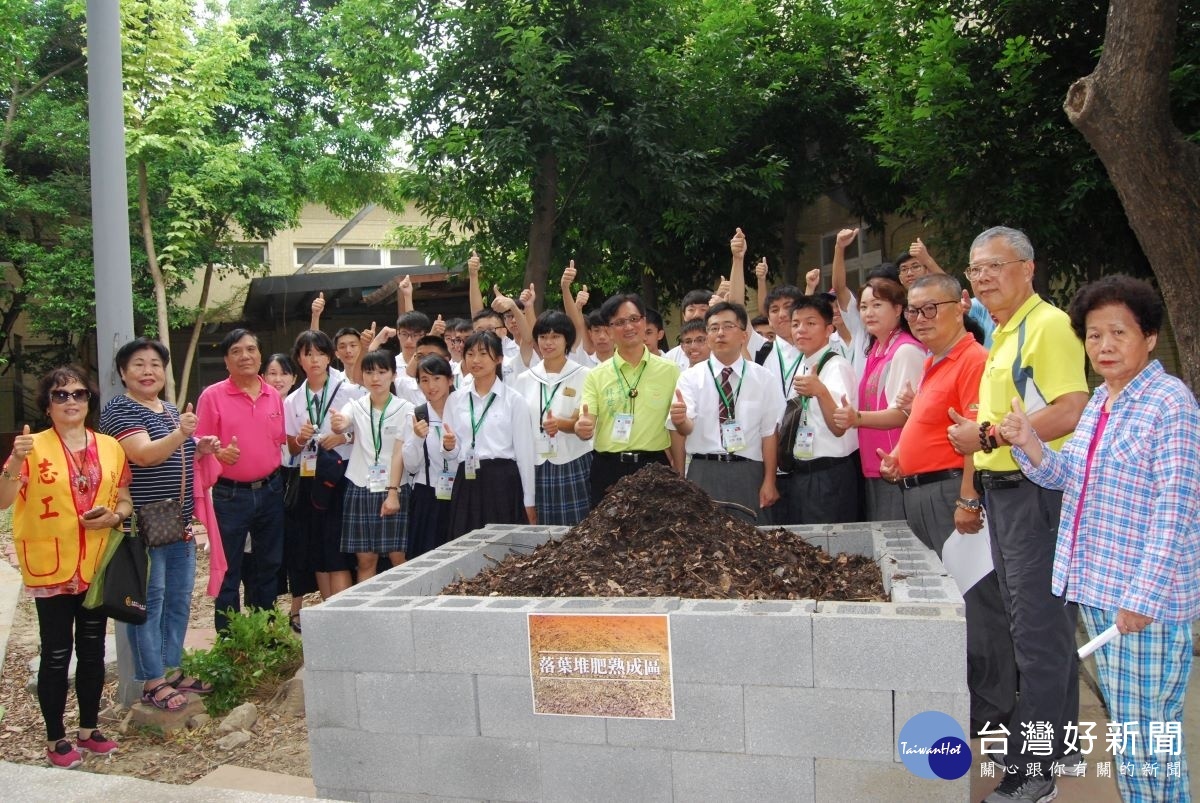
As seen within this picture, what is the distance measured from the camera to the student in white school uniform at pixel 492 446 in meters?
5.65

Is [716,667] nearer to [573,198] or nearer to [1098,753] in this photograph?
[1098,753]

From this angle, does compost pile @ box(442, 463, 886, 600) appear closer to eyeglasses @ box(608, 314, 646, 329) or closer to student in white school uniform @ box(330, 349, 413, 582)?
eyeglasses @ box(608, 314, 646, 329)

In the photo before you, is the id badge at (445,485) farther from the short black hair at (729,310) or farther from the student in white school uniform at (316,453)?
the short black hair at (729,310)

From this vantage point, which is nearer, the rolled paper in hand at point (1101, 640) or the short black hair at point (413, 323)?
the rolled paper in hand at point (1101, 640)

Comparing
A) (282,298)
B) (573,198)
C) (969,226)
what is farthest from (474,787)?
(282,298)

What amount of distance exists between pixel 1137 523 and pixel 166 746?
420 centimetres

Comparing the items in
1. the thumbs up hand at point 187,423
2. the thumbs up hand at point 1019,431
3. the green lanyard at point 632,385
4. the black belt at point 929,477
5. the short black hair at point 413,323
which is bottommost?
the black belt at point 929,477

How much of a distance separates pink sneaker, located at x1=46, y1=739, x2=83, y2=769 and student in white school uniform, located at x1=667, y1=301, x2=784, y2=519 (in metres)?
3.11

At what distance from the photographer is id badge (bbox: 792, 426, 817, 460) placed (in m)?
5.01

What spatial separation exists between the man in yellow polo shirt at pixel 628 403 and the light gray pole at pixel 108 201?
2381 mm

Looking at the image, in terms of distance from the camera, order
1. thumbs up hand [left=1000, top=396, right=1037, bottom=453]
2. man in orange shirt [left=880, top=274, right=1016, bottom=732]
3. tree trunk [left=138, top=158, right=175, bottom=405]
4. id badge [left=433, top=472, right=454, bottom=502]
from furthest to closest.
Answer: tree trunk [left=138, top=158, right=175, bottom=405] < id badge [left=433, top=472, right=454, bottom=502] < man in orange shirt [left=880, top=274, right=1016, bottom=732] < thumbs up hand [left=1000, top=396, right=1037, bottom=453]

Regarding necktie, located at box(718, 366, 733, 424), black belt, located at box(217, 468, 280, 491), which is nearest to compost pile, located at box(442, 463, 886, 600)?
necktie, located at box(718, 366, 733, 424)

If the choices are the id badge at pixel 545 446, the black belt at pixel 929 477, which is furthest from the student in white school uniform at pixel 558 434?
the black belt at pixel 929 477

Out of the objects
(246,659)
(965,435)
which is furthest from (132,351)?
(965,435)
